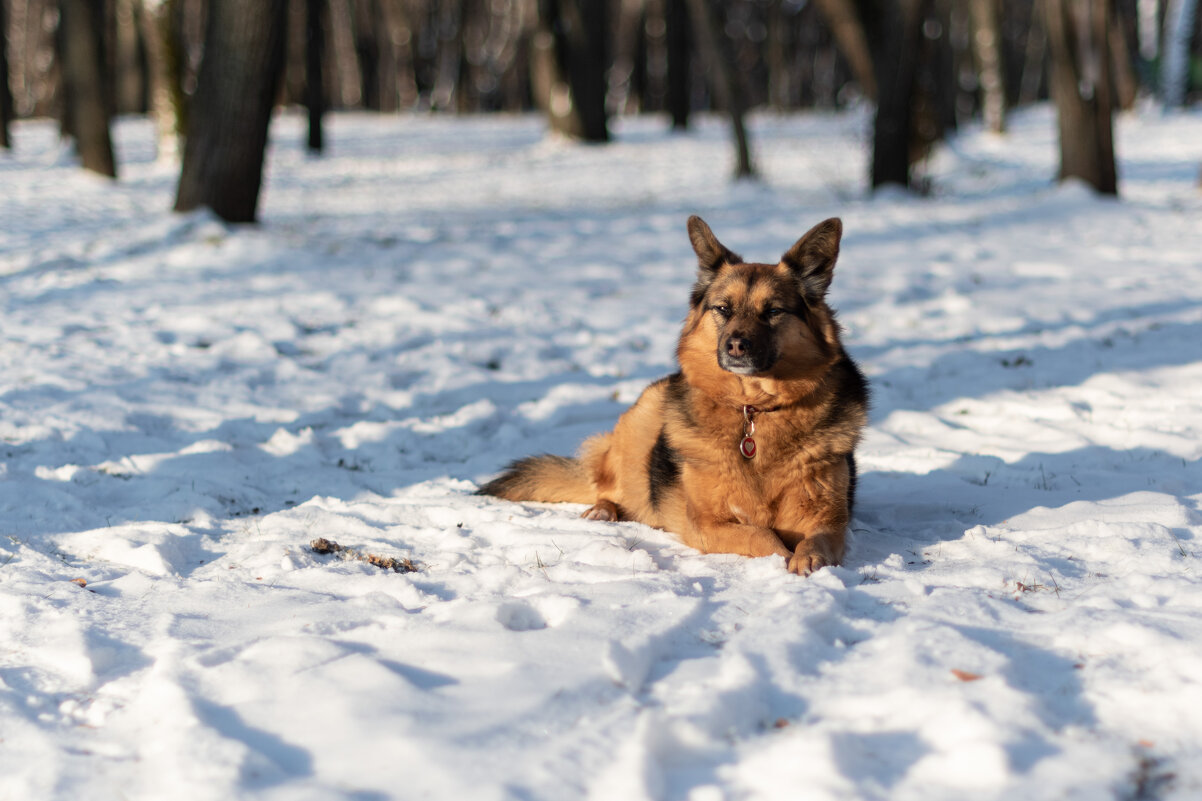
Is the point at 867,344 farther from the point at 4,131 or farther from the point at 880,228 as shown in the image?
the point at 4,131

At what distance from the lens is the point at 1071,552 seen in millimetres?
3758

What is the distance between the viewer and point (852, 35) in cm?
1688

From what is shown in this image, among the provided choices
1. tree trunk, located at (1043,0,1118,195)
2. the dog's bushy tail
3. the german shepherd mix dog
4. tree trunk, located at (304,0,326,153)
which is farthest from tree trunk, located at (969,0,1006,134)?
the dog's bushy tail

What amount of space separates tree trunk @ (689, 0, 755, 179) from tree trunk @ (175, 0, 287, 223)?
26.8 ft

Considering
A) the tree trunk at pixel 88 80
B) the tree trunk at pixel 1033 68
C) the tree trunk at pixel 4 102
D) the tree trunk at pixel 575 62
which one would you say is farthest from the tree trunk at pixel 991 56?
the tree trunk at pixel 4 102

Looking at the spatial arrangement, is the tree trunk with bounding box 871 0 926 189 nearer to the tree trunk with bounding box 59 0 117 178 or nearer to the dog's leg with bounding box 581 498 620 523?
the dog's leg with bounding box 581 498 620 523

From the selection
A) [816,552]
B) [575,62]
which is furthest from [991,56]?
[816,552]

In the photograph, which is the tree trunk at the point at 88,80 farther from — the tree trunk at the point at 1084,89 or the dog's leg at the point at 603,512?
the tree trunk at the point at 1084,89

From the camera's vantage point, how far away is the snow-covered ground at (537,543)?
2.37m

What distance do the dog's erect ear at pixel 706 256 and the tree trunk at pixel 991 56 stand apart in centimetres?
2401

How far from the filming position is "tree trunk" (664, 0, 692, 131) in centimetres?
2697

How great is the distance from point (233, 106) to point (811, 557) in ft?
29.1

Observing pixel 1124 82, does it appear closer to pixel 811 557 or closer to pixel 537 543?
pixel 811 557

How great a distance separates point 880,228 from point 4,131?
65.4ft
